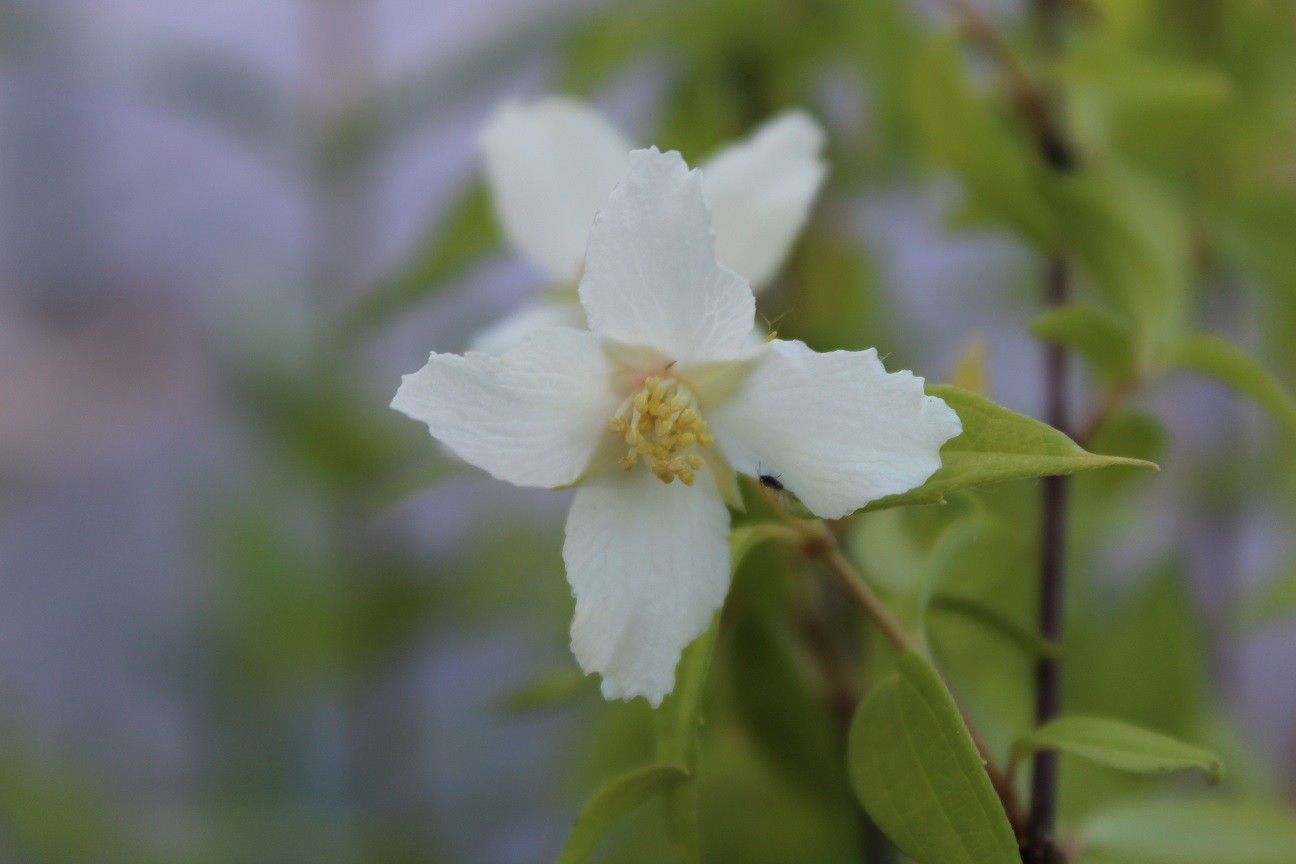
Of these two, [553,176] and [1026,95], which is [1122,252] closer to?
[1026,95]

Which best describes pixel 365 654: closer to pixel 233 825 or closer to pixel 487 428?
pixel 233 825

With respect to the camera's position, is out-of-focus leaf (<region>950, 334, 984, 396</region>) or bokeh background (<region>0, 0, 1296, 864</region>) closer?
out-of-focus leaf (<region>950, 334, 984, 396</region>)

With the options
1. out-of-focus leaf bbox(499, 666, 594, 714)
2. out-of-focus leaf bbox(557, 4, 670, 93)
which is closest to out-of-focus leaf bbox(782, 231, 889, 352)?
out-of-focus leaf bbox(557, 4, 670, 93)

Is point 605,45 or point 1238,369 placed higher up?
point 605,45

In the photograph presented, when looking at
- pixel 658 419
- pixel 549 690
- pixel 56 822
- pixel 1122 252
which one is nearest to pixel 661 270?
pixel 658 419

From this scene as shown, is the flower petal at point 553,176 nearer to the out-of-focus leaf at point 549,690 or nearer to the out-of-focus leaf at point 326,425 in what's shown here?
the out-of-focus leaf at point 549,690

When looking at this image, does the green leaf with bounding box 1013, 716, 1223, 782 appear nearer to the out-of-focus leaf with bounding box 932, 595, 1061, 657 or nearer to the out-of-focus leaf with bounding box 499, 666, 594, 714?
the out-of-focus leaf with bounding box 932, 595, 1061, 657

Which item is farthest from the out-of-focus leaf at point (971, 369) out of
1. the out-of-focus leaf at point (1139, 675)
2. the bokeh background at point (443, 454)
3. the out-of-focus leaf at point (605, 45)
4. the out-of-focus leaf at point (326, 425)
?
the out-of-focus leaf at point (326, 425)

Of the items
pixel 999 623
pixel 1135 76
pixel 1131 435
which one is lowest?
pixel 999 623
